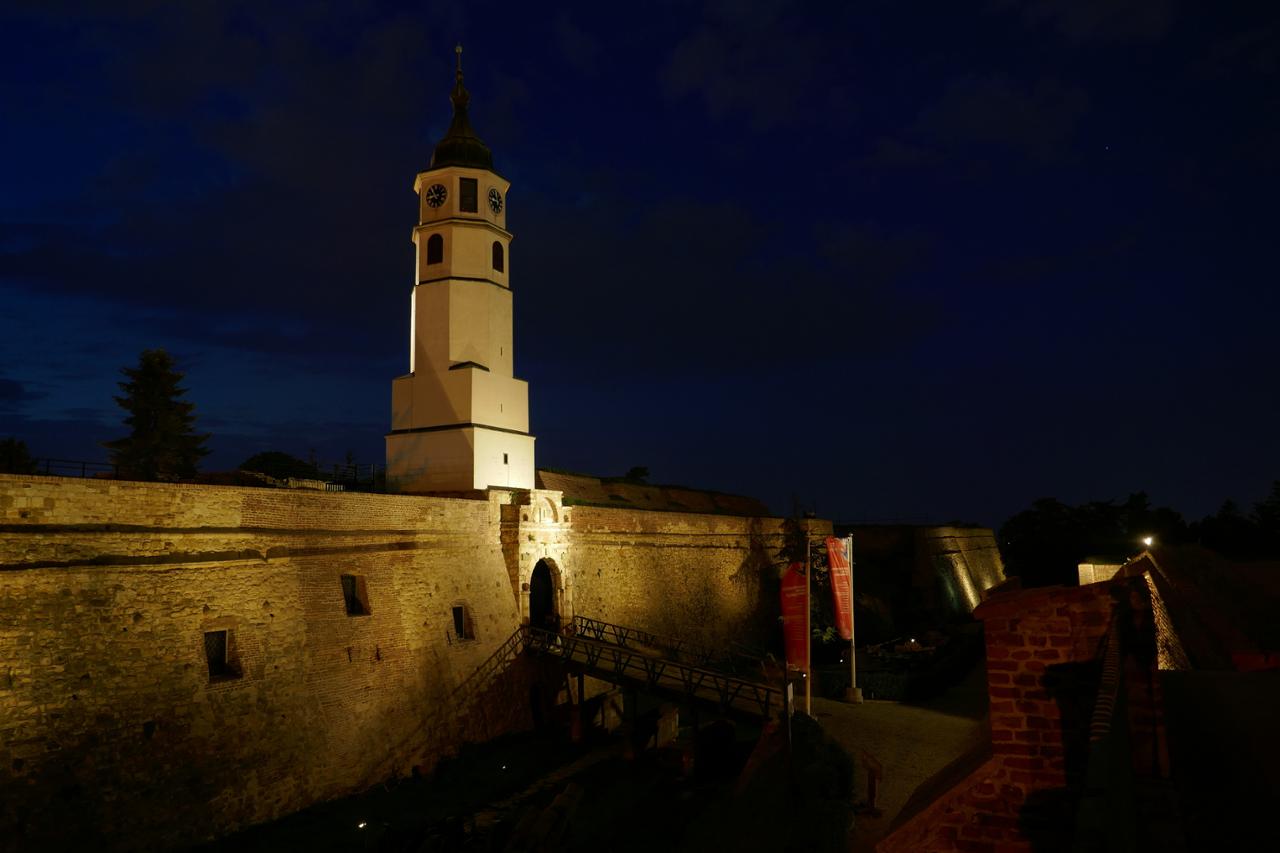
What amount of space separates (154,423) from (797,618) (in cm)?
2068

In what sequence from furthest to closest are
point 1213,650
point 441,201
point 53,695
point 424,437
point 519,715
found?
point 441,201 → point 424,437 → point 519,715 → point 53,695 → point 1213,650

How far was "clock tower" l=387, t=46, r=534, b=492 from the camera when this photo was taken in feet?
84.8

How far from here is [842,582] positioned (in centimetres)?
2308

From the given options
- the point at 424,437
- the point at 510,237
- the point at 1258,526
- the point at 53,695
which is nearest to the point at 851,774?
the point at 53,695

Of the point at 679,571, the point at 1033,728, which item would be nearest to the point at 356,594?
the point at 679,571

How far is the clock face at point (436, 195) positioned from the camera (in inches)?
1096

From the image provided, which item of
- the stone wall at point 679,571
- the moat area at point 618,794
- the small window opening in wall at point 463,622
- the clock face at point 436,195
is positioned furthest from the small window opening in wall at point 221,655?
the clock face at point 436,195

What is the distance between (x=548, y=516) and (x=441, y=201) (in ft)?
35.9

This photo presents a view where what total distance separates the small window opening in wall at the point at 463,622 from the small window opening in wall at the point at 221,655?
6.10 meters

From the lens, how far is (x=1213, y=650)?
9508 millimetres

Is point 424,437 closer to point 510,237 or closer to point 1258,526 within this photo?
point 510,237

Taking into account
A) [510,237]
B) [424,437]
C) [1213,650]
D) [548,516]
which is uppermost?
[510,237]

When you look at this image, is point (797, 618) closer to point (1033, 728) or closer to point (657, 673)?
point (657, 673)

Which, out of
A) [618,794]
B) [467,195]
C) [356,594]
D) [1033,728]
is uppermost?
[467,195]
